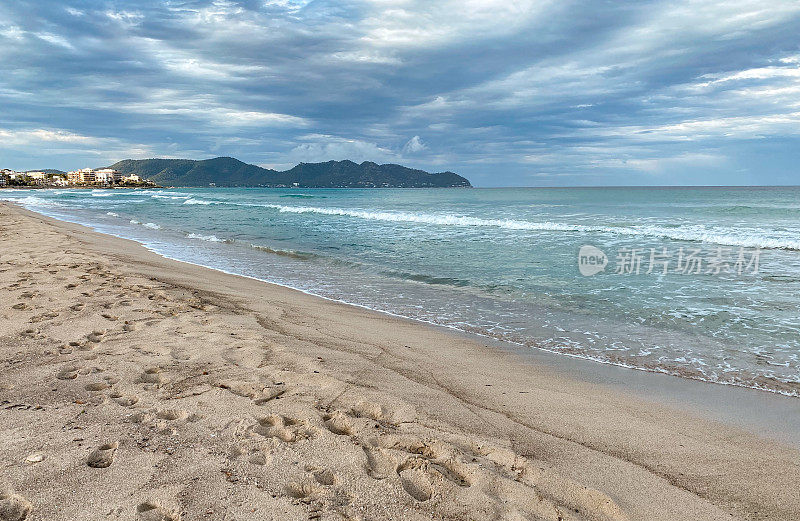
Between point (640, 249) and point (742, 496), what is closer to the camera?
point (742, 496)

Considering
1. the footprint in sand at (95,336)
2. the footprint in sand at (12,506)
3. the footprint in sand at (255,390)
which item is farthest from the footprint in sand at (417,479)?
the footprint in sand at (95,336)

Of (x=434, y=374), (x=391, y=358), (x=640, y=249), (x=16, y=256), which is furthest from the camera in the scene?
(x=640, y=249)

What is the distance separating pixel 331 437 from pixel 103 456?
54.1 inches

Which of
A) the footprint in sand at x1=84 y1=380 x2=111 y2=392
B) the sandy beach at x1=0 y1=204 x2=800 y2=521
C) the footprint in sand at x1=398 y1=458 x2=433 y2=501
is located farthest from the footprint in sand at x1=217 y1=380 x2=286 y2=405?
the footprint in sand at x1=398 y1=458 x2=433 y2=501

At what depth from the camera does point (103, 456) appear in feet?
9.03

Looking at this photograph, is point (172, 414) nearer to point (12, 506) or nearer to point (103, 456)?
point (103, 456)

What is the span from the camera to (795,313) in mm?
7453

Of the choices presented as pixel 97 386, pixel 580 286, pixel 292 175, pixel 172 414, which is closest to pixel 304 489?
pixel 172 414

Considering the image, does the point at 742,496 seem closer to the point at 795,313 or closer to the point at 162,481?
the point at 162,481

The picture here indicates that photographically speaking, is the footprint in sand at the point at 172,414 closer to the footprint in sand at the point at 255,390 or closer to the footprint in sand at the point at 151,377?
the footprint in sand at the point at 255,390

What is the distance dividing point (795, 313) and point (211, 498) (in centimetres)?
902

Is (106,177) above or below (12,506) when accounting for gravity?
above

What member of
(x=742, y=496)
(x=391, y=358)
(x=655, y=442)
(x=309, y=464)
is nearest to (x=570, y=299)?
(x=391, y=358)

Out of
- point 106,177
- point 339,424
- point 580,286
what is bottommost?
point 580,286
